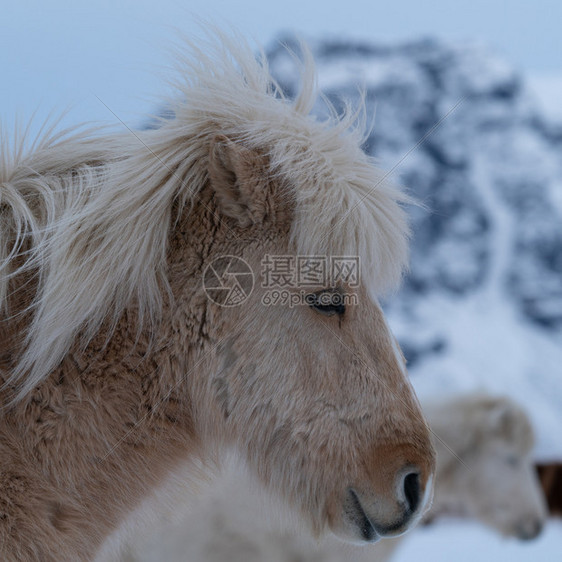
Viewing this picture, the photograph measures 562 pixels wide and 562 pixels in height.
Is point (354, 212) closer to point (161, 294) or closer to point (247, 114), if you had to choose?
point (247, 114)

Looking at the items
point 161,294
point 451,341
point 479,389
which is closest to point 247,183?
point 161,294

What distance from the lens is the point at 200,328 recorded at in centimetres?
164

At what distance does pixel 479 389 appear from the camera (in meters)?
5.53

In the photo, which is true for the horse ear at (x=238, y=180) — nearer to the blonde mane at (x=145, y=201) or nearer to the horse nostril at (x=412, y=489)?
the blonde mane at (x=145, y=201)

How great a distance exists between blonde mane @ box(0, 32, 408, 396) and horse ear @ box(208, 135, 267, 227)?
6cm

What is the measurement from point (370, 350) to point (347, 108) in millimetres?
798

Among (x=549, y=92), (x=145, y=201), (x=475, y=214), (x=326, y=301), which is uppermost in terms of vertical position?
(x=145, y=201)

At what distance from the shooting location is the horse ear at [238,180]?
5.29 ft

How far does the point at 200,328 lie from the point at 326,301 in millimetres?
342
